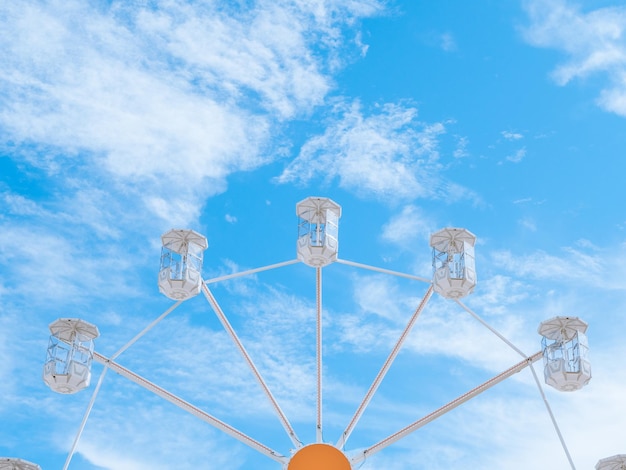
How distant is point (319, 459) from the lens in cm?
2534

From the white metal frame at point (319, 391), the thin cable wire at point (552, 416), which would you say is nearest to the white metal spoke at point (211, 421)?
the white metal frame at point (319, 391)

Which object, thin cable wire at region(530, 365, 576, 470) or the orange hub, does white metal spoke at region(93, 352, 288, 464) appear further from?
thin cable wire at region(530, 365, 576, 470)

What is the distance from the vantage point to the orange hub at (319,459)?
82.9 ft

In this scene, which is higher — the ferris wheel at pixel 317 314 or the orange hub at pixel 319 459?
the ferris wheel at pixel 317 314

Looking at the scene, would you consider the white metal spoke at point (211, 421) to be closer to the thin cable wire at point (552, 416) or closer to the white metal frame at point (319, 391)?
the white metal frame at point (319, 391)

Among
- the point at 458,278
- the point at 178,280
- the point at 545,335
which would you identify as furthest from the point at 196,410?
the point at 545,335

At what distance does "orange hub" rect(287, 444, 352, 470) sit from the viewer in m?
25.3

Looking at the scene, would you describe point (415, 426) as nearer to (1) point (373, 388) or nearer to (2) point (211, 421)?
(1) point (373, 388)

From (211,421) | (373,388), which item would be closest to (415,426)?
(373,388)

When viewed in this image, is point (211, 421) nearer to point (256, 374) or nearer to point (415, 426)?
point (256, 374)

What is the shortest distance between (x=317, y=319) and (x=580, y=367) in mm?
8440

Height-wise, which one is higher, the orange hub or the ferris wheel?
the ferris wheel

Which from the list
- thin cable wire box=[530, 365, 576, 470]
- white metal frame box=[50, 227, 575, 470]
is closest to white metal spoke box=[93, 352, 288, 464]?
white metal frame box=[50, 227, 575, 470]

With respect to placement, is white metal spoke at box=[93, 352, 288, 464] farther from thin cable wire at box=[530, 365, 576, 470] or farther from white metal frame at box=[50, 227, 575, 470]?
thin cable wire at box=[530, 365, 576, 470]
